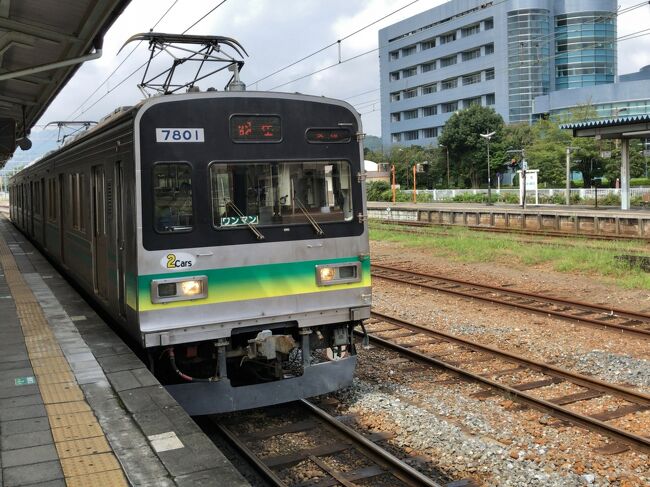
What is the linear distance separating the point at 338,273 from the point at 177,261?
1.63 m

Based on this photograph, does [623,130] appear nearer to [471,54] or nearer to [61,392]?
[61,392]

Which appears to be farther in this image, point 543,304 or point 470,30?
point 470,30

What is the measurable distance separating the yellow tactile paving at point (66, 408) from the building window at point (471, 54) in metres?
81.1

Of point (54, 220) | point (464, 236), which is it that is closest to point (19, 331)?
point (54, 220)

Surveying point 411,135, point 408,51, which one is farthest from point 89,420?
point 408,51

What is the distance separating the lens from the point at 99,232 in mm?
7805

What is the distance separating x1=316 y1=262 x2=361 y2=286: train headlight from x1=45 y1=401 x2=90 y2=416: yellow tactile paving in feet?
7.80

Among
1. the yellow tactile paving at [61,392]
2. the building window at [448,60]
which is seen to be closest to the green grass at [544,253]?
the yellow tactile paving at [61,392]

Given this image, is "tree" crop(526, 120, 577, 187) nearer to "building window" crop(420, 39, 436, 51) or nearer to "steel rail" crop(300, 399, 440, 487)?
"building window" crop(420, 39, 436, 51)

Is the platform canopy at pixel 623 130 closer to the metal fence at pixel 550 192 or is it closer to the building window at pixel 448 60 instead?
the metal fence at pixel 550 192

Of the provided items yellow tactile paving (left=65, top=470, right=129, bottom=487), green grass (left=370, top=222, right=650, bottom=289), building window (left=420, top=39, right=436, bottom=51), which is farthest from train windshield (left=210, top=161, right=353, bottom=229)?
building window (left=420, top=39, right=436, bottom=51)

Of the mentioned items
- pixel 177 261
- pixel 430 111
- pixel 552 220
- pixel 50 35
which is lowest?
pixel 552 220

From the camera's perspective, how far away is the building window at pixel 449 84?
8419 cm

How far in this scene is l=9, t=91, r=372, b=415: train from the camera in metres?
5.84
